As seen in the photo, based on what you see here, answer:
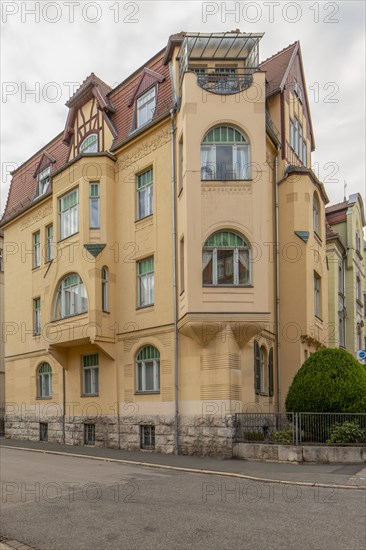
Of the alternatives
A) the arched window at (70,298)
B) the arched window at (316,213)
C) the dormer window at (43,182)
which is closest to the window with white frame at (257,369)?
the arched window at (316,213)

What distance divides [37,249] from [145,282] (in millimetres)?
8240

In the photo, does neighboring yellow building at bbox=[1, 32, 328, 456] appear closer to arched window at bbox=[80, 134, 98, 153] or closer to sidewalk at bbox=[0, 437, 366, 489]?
arched window at bbox=[80, 134, 98, 153]

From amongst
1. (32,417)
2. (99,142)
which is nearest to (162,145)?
(99,142)

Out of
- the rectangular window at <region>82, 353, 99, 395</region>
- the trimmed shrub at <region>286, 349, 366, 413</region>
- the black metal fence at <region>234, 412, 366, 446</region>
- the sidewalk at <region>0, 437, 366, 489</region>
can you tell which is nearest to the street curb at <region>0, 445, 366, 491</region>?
the sidewalk at <region>0, 437, 366, 489</region>

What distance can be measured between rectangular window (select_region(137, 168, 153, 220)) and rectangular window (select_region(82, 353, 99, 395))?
587 cm

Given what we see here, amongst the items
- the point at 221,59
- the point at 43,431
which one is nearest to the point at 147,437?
the point at 43,431

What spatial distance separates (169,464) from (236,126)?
1065 cm

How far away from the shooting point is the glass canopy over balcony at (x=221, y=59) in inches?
760

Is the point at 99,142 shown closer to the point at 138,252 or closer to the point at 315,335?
the point at 138,252

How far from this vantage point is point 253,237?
1867cm

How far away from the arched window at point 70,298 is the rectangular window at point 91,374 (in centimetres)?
194

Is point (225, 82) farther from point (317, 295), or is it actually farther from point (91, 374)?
point (91, 374)

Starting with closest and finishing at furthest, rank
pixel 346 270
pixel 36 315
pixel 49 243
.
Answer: pixel 49 243 → pixel 36 315 → pixel 346 270

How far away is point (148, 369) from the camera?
21109 mm
